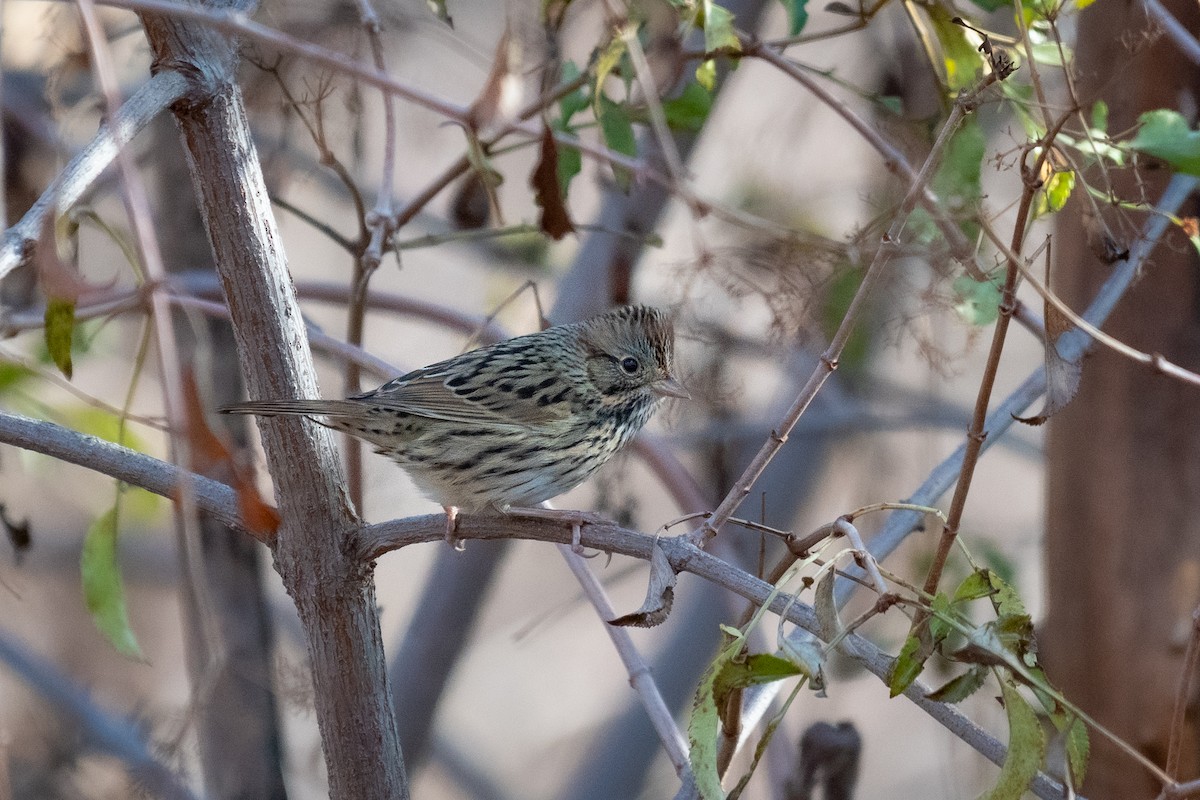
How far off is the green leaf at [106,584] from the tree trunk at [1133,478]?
7.88 ft

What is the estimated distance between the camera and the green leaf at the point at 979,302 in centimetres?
248

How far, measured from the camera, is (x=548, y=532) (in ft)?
7.16

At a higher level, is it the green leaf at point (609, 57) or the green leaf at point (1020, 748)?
the green leaf at point (609, 57)

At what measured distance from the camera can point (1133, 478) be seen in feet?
10.5

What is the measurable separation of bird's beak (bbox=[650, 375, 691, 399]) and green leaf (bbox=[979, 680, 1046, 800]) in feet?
6.13

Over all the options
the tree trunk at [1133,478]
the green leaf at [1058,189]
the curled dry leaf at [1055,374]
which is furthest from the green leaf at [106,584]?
the tree trunk at [1133,478]

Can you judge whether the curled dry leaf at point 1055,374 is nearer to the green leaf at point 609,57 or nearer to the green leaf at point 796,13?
the green leaf at point 609,57

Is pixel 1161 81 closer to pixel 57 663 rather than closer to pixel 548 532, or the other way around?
pixel 548 532

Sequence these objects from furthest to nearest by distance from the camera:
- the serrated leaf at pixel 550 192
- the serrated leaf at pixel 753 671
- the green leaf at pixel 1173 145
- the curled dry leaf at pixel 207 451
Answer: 1. the serrated leaf at pixel 550 192
2. the green leaf at pixel 1173 145
3. the serrated leaf at pixel 753 671
4. the curled dry leaf at pixel 207 451

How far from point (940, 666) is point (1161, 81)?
1.70 meters

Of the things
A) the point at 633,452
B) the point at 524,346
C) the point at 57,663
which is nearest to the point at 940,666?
the point at 633,452

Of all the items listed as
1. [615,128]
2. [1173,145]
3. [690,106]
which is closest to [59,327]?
[615,128]

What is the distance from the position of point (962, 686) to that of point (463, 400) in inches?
76.3

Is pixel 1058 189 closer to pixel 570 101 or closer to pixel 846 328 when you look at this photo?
pixel 846 328
